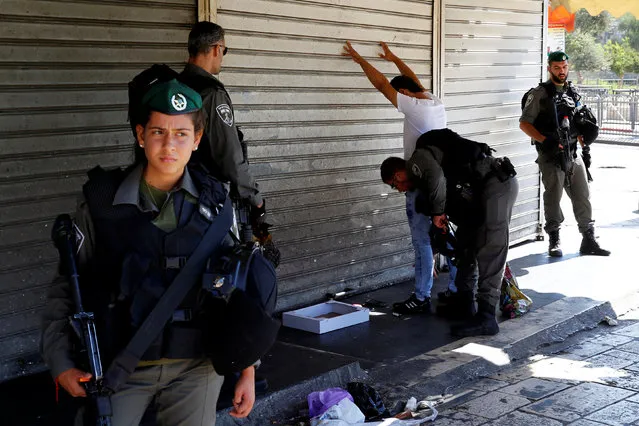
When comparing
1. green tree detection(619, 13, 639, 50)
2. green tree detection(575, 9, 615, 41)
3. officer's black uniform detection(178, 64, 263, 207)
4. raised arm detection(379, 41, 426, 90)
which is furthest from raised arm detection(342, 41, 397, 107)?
green tree detection(619, 13, 639, 50)

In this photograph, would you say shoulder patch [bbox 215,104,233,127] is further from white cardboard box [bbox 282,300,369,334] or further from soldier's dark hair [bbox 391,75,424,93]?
soldier's dark hair [bbox 391,75,424,93]

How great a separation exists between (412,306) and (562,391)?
6.12 feet

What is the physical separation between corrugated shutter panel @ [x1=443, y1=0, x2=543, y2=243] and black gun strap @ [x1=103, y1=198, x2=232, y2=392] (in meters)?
6.50

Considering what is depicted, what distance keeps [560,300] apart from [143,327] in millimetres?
5711

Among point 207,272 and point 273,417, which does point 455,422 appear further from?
point 207,272

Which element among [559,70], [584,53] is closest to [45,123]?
[559,70]

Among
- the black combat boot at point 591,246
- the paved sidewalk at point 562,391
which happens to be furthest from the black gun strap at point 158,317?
the black combat boot at point 591,246

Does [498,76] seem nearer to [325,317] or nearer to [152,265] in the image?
[325,317]

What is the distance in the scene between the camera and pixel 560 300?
25.7 ft

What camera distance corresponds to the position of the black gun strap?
9.16 ft

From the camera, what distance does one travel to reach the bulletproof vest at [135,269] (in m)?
2.85

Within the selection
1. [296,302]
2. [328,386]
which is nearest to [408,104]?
[296,302]

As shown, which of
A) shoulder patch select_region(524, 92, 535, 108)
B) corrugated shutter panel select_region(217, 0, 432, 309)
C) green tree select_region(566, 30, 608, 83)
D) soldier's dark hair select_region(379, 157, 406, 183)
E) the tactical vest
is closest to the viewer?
the tactical vest

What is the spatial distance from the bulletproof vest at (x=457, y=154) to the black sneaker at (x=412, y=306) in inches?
46.9
